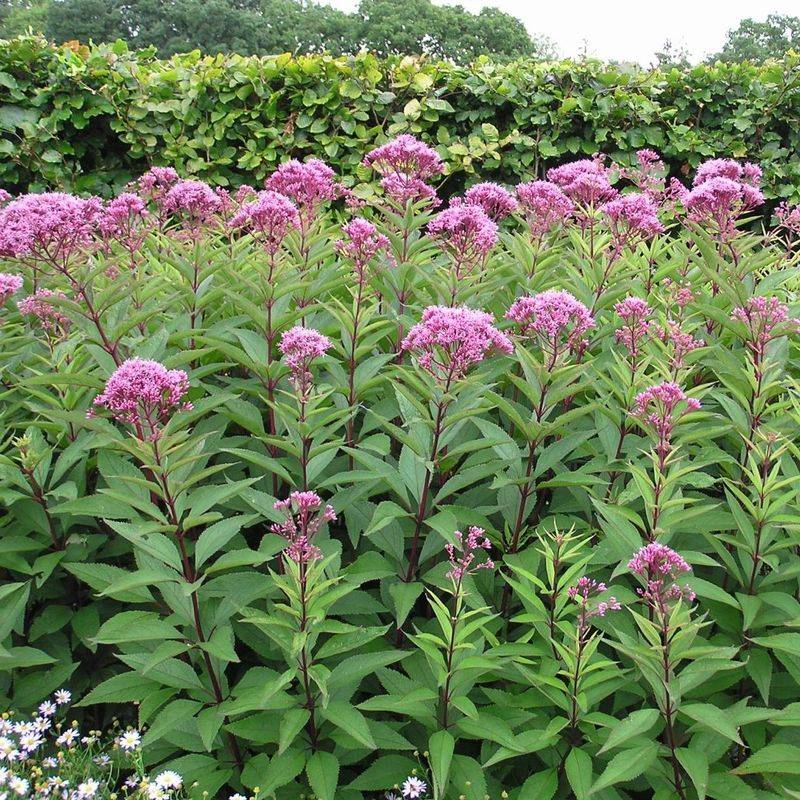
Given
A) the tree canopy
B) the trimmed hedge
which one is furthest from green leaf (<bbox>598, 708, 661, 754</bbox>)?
the tree canopy

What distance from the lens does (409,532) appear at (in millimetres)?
3062

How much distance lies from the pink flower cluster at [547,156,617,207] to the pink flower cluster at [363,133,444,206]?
88cm

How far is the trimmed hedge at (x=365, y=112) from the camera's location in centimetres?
991

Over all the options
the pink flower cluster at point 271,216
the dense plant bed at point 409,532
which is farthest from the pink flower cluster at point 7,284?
the pink flower cluster at point 271,216

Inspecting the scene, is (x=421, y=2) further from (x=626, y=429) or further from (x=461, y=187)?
(x=626, y=429)

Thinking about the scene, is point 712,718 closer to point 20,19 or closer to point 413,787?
point 413,787

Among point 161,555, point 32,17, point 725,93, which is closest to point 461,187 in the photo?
point 725,93

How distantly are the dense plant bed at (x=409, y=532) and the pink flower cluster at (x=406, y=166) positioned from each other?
1.89 ft

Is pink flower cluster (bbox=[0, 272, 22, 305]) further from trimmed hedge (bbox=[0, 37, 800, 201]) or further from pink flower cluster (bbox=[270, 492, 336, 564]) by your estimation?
trimmed hedge (bbox=[0, 37, 800, 201])

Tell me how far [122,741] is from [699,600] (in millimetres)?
2131

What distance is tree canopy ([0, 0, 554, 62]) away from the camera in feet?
189

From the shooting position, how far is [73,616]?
3.11m

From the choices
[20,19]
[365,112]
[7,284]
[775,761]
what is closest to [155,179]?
[7,284]

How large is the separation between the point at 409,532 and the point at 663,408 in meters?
1.08
